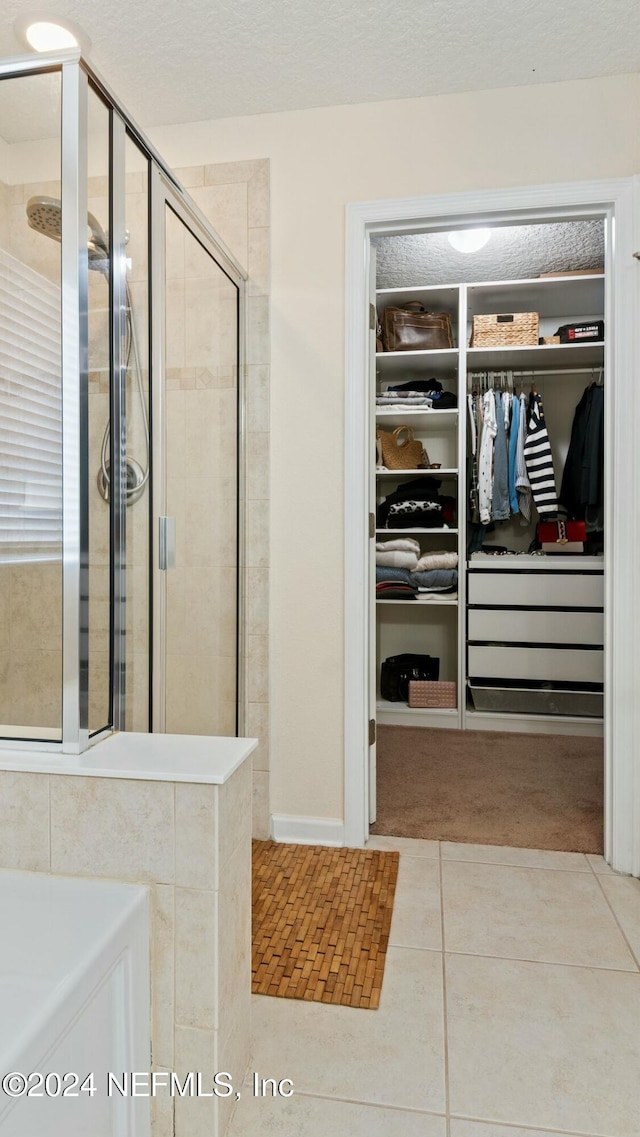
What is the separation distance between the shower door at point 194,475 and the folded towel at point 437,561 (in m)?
1.62

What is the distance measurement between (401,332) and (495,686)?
1904mm

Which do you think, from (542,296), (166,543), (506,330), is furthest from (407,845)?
(542,296)

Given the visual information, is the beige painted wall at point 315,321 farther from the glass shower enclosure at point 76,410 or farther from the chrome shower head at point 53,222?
the chrome shower head at point 53,222

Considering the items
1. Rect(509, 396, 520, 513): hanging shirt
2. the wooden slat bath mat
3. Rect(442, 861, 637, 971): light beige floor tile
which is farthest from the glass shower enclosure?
Rect(509, 396, 520, 513): hanging shirt

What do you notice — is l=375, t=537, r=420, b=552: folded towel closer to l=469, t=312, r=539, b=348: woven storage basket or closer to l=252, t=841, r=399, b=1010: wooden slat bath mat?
l=469, t=312, r=539, b=348: woven storage basket

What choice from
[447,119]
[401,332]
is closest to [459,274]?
[401,332]

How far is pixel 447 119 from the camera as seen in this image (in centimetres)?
218

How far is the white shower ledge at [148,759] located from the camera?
1079 millimetres

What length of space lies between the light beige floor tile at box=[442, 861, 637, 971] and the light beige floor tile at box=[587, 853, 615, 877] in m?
0.06

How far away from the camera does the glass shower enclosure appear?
1209mm

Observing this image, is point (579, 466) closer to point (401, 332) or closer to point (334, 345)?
point (401, 332)

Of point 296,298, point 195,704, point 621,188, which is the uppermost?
point 621,188

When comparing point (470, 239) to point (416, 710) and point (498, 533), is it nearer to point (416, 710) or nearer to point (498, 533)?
point (498, 533)

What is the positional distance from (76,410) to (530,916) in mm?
1685
